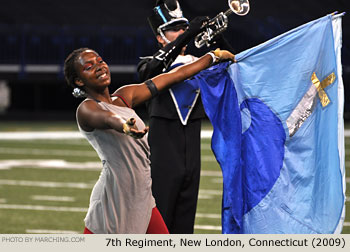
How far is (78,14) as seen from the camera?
2431 centimetres

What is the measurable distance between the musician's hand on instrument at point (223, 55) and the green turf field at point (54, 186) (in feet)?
8.99

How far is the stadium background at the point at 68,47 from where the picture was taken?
1383cm

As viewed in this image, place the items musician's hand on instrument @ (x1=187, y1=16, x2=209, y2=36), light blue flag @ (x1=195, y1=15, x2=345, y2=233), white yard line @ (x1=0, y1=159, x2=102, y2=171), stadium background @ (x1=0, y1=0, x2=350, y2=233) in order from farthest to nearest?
1. stadium background @ (x1=0, y1=0, x2=350, y2=233)
2. white yard line @ (x1=0, y1=159, x2=102, y2=171)
3. light blue flag @ (x1=195, y1=15, x2=345, y2=233)
4. musician's hand on instrument @ (x1=187, y1=16, x2=209, y2=36)

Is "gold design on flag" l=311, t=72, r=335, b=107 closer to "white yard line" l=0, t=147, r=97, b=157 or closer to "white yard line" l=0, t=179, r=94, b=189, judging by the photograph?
"white yard line" l=0, t=179, r=94, b=189

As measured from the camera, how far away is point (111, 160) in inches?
155

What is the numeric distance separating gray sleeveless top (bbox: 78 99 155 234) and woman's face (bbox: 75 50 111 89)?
0.37 feet

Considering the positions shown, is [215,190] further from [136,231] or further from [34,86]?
[34,86]

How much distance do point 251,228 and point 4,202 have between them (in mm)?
4591

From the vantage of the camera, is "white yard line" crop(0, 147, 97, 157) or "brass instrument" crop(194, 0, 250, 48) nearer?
"brass instrument" crop(194, 0, 250, 48)

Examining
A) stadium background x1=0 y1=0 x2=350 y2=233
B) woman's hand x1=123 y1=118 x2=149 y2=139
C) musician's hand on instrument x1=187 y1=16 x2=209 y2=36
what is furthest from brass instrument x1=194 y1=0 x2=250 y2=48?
stadium background x1=0 y1=0 x2=350 y2=233

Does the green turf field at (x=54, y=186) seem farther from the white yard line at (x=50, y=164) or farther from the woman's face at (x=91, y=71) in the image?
the woman's face at (x=91, y=71)

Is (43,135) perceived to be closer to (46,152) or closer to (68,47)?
(46,152)

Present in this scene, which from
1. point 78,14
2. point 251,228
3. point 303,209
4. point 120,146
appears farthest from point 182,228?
point 78,14

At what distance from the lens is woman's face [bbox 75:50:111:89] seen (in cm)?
401
